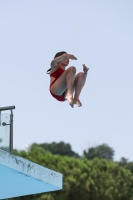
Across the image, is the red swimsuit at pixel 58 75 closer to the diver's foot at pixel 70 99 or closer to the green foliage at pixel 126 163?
the diver's foot at pixel 70 99

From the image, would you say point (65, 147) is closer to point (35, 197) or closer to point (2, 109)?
point (35, 197)

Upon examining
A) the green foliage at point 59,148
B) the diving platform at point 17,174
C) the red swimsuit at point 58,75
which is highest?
the green foliage at point 59,148

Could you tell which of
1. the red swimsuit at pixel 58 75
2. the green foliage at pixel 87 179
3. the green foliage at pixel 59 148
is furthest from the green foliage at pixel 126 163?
the red swimsuit at pixel 58 75

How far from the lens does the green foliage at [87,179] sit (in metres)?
31.9

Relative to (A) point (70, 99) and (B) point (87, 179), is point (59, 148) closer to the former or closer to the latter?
(B) point (87, 179)

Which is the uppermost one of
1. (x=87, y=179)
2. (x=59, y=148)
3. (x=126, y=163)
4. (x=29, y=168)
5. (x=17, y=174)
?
(x=59, y=148)

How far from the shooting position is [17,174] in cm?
1173

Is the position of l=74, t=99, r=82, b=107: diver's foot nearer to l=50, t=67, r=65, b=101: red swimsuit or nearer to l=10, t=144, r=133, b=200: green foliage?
l=50, t=67, r=65, b=101: red swimsuit

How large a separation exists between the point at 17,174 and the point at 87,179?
21587 mm

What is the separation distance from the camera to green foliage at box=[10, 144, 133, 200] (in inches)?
1256

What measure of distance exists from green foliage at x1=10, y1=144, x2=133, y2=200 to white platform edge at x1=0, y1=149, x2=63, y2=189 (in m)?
17.9

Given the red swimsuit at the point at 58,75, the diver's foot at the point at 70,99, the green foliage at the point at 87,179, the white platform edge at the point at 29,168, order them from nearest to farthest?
1. the diver's foot at the point at 70,99
2. the white platform edge at the point at 29,168
3. the red swimsuit at the point at 58,75
4. the green foliage at the point at 87,179

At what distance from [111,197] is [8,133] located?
2275 cm

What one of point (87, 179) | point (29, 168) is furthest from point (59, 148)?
point (29, 168)
